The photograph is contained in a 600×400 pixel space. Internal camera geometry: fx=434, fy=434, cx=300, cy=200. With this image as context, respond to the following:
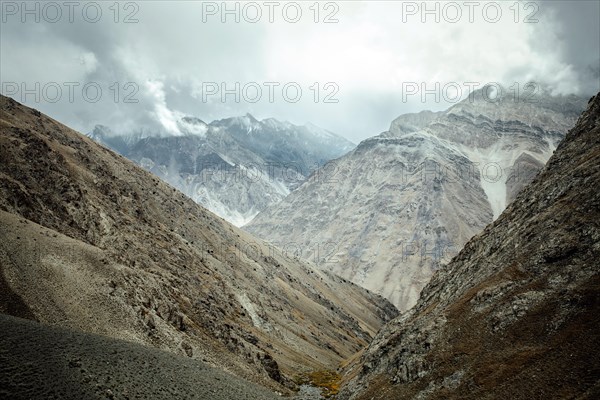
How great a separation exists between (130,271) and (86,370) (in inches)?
1599

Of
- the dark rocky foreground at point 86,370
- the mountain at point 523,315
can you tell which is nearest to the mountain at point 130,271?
the dark rocky foreground at point 86,370

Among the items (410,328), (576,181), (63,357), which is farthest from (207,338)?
(576,181)

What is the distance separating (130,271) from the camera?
7925 cm

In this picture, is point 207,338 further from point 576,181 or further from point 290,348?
point 576,181

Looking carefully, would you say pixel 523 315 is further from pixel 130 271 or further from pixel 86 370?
pixel 130 271

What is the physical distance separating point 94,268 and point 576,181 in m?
81.6

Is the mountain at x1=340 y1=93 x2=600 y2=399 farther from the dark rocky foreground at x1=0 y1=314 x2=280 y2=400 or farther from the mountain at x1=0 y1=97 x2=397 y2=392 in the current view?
the mountain at x1=0 y1=97 x2=397 y2=392

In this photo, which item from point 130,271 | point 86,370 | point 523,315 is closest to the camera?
point 86,370

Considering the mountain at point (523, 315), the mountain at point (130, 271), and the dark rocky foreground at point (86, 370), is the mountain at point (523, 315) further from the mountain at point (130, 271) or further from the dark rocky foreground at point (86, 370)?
the mountain at point (130, 271)

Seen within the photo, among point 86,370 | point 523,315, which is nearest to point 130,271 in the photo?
point 86,370

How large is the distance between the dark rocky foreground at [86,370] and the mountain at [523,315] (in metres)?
27.5

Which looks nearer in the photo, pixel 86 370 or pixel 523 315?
pixel 86 370

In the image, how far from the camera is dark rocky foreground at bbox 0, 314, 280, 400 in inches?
1383

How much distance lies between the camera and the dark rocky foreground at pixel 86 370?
115ft
